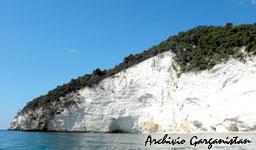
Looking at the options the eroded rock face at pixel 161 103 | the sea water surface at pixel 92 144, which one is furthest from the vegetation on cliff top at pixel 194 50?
the sea water surface at pixel 92 144

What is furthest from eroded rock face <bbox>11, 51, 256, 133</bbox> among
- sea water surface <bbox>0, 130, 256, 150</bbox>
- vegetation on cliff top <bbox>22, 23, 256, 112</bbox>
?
sea water surface <bbox>0, 130, 256, 150</bbox>

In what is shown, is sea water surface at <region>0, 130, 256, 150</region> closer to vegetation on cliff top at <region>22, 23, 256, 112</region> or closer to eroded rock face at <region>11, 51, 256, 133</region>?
eroded rock face at <region>11, 51, 256, 133</region>

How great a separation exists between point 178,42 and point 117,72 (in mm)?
9107

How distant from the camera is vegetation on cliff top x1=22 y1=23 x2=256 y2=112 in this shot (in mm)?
48188

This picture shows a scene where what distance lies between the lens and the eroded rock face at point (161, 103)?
1731 inches

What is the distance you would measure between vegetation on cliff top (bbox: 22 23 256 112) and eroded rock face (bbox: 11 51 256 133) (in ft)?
3.80

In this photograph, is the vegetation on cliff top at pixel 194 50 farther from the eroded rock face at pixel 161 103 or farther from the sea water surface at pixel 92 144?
the sea water surface at pixel 92 144

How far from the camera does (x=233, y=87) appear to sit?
4488cm

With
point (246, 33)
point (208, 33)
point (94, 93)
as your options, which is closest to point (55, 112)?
point (94, 93)

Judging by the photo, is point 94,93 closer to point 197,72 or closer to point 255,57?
point 197,72

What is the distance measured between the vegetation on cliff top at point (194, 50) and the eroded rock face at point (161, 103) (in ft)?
3.80

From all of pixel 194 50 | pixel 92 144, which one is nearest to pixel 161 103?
pixel 194 50

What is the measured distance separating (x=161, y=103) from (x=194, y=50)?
750 cm

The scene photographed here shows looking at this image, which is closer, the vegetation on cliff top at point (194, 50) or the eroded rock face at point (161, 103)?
the eroded rock face at point (161, 103)
